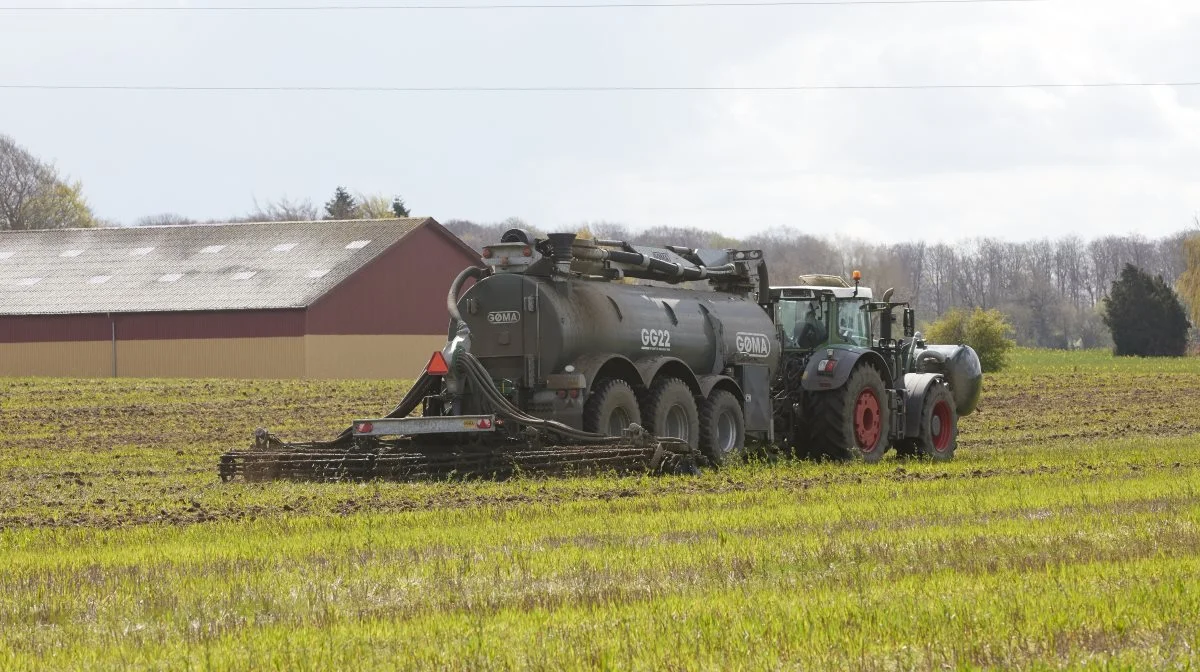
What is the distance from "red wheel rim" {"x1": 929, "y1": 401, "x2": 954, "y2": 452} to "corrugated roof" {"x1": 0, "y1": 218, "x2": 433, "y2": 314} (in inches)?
1195

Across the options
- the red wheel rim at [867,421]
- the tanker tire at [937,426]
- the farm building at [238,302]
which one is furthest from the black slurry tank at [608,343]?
the farm building at [238,302]

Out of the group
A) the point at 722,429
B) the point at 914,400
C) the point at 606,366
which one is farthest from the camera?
the point at 914,400

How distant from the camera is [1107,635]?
7.10 meters

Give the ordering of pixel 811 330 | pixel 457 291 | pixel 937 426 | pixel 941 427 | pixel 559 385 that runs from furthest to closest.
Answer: pixel 941 427
pixel 937 426
pixel 811 330
pixel 457 291
pixel 559 385

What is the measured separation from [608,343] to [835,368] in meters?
3.62

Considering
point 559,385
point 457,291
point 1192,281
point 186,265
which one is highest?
point 186,265

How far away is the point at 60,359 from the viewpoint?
52.1m

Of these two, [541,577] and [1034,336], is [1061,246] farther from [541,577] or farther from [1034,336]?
[541,577]

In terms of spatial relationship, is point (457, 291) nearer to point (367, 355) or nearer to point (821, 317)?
point (821, 317)

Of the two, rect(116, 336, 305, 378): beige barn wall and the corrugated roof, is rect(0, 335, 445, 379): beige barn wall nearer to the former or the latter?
rect(116, 336, 305, 378): beige barn wall

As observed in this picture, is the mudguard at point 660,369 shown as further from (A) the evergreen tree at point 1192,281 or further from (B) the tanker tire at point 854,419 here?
(A) the evergreen tree at point 1192,281

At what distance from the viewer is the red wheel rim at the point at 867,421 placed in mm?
21484

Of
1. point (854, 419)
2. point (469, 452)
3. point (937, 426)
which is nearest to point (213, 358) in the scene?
point (937, 426)

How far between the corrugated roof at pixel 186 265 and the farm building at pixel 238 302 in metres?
0.06
